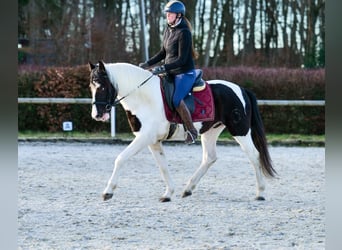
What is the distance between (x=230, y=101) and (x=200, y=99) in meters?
0.39

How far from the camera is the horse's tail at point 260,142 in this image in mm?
5305

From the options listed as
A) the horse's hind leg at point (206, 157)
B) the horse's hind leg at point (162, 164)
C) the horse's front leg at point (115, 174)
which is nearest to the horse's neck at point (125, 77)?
the horse's front leg at point (115, 174)

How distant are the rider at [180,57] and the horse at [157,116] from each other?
16 cm

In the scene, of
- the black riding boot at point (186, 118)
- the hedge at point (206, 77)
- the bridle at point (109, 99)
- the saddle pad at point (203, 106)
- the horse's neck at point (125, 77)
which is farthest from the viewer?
the hedge at point (206, 77)

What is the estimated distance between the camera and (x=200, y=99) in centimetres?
501

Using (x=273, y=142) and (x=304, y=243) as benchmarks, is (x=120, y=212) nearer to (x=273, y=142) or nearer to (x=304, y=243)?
(x=304, y=243)

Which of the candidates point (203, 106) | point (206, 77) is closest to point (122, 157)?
point (203, 106)

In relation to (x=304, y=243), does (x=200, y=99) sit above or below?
above

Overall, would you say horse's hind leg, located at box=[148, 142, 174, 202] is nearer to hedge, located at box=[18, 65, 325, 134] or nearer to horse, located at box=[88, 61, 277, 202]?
horse, located at box=[88, 61, 277, 202]

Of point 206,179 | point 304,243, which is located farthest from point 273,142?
point 304,243

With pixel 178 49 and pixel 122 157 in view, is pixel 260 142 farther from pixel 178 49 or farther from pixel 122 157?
pixel 122 157

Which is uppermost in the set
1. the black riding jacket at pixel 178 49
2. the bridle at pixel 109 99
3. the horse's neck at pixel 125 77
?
the black riding jacket at pixel 178 49

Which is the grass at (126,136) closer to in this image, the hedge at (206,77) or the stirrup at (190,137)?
the hedge at (206,77)

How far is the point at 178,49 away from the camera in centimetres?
474
